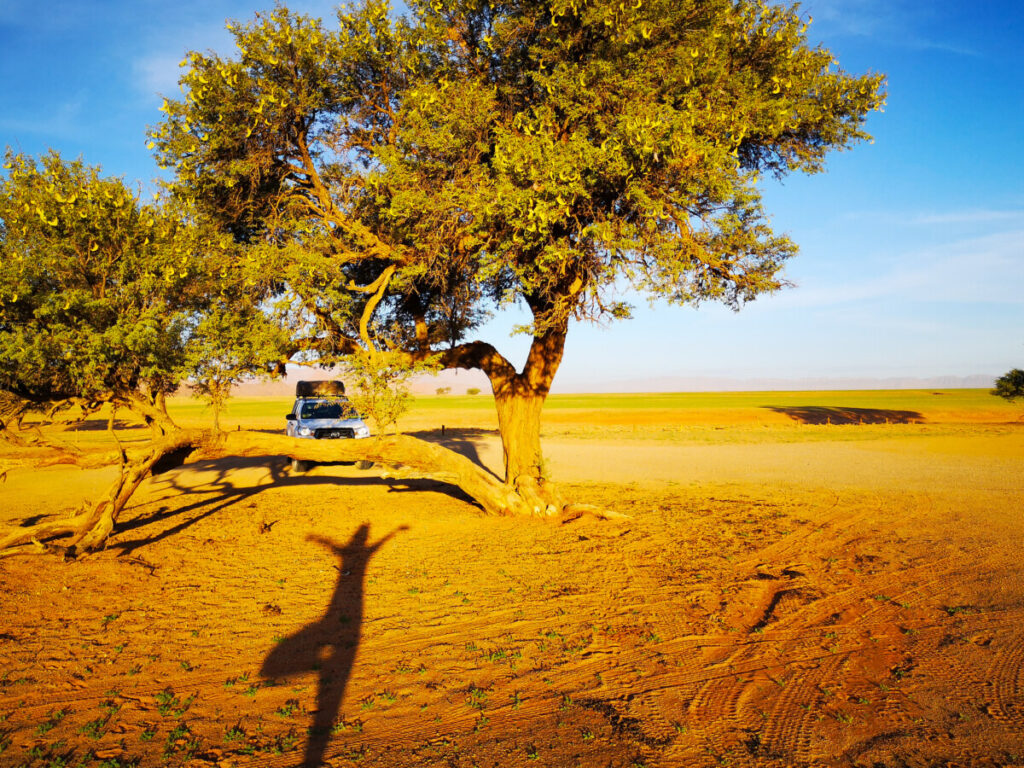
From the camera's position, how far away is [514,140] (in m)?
8.76

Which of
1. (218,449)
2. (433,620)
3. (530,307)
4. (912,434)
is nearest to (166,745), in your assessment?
(433,620)

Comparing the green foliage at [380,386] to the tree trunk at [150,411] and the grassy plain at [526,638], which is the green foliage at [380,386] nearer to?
the grassy plain at [526,638]

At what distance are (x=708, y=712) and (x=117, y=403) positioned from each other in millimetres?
10131

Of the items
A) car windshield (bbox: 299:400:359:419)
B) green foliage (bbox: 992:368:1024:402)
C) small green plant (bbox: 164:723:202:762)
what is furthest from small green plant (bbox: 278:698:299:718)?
green foliage (bbox: 992:368:1024:402)

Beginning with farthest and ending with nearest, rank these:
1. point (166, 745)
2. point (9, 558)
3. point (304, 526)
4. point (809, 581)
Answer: point (304, 526), point (9, 558), point (809, 581), point (166, 745)

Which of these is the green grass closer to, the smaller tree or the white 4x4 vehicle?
the white 4x4 vehicle

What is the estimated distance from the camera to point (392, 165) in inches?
379

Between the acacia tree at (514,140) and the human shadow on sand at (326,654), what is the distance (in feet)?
14.2

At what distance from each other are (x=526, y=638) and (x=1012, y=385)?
56550 millimetres

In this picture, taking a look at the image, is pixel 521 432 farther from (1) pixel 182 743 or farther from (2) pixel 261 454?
(1) pixel 182 743

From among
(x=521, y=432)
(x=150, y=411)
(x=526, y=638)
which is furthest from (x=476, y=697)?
(x=150, y=411)

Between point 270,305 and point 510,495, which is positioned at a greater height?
point 270,305

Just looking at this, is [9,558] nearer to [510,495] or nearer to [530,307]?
[510,495]

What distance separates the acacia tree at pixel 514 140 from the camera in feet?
28.6
